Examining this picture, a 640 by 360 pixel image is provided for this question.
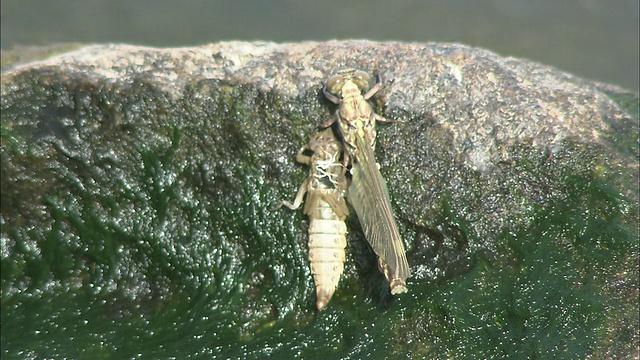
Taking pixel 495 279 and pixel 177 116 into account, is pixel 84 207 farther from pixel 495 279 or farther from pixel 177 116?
pixel 495 279

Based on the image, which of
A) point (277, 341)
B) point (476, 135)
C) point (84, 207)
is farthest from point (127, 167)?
point (476, 135)

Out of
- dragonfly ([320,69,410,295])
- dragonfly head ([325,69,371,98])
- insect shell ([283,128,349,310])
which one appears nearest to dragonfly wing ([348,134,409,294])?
dragonfly ([320,69,410,295])

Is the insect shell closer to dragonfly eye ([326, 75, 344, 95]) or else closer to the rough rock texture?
the rough rock texture

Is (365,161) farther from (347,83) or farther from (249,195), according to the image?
(249,195)

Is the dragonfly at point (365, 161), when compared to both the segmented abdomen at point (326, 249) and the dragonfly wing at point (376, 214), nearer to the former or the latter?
the dragonfly wing at point (376, 214)

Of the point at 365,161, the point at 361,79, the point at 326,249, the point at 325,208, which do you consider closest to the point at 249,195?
the point at 325,208

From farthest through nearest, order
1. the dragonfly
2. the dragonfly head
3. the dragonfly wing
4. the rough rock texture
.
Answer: the dragonfly head, the rough rock texture, the dragonfly, the dragonfly wing
